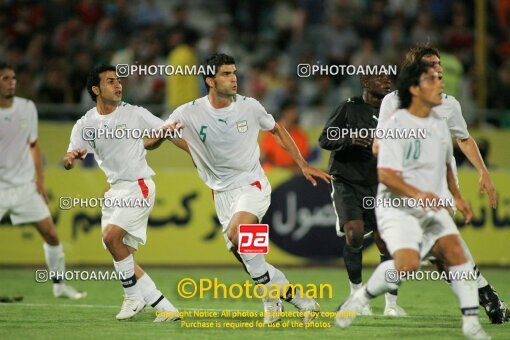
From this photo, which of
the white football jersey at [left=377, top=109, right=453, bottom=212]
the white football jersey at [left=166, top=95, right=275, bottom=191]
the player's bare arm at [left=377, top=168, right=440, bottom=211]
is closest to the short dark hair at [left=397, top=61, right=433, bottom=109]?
the white football jersey at [left=377, top=109, right=453, bottom=212]

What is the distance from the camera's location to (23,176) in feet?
42.3

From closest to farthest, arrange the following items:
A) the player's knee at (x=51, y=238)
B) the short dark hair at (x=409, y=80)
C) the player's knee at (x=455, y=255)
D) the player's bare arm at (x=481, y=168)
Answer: the player's knee at (x=455, y=255)
the short dark hair at (x=409, y=80)
the player's bare arm at (x=481, y=168)
the player's knee at (x=51, y=238)

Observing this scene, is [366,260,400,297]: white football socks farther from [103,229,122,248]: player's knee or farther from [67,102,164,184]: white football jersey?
[67,102,164,184]: white football jersey

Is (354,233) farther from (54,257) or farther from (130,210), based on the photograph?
(54,257)

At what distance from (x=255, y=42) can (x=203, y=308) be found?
375 inches

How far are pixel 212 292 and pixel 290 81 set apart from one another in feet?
18.9

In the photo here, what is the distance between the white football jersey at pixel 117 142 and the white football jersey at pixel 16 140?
7.19 ft

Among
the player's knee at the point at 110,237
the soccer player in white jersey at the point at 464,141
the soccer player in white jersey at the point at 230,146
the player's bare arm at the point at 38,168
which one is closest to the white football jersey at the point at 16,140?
the player's bare arm at the point at 38,168

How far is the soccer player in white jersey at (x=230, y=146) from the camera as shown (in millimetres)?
10188

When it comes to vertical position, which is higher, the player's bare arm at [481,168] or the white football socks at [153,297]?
the player's bare arm at [481,168]

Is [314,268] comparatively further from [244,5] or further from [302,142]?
[244,5]

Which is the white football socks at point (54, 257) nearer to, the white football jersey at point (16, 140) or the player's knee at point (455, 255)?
the white football jersey at point (16, 140)

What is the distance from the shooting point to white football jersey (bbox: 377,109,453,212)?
8703mm

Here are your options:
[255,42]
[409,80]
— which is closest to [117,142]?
[409,80]
